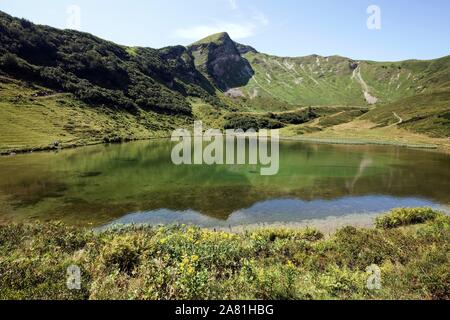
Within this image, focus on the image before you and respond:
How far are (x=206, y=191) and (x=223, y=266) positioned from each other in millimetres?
31058

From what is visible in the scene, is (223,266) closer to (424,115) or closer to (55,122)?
(55,122)

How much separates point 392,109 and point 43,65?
210m

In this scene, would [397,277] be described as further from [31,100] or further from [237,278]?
[31,100]

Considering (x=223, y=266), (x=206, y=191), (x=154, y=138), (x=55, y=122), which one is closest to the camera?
(x=223, y=266)

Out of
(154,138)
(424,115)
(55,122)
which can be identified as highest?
(424,115)

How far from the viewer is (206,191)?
47.1 meters

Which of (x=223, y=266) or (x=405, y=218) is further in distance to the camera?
(x=405, y=218)

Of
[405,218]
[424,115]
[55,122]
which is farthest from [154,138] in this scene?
[405,218]

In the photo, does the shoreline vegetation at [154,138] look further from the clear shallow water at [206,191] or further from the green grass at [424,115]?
the green grass at [424,115]

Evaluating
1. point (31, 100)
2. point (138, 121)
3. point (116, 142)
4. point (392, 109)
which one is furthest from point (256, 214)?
point (392, 109)

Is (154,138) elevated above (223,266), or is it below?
above

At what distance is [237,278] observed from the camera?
540 inches

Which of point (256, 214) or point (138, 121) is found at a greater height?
point (138, 121)

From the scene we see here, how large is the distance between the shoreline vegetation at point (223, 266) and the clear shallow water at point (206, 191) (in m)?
11.9
